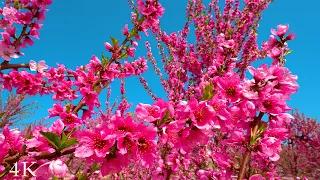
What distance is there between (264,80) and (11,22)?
2.94 meters

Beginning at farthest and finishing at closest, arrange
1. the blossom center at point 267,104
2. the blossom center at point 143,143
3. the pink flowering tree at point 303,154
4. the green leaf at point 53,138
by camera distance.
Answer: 1. the pink flowering tree at point 303,154
2. the blossom center at point 267,104
3. the blossom center at point 143,143
4. the green leaf at point 53,138

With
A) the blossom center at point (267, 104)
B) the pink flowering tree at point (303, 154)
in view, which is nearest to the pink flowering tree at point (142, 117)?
the blossom center at point (267, 104)

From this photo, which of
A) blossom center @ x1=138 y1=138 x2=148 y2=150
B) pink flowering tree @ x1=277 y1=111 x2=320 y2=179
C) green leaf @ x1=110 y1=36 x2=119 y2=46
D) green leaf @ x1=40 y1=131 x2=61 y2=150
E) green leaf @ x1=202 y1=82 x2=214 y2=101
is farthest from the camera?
pink flowering tree @ x1=277 y1=111 x2=320 y2=179

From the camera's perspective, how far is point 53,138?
47.3 inches

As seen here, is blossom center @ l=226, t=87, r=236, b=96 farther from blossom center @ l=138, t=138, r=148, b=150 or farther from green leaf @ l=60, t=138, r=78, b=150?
green leaf @ l=60, t=138, r=78, b=150

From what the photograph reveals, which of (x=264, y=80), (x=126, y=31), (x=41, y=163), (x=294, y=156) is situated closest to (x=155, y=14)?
(x=126, y=31)

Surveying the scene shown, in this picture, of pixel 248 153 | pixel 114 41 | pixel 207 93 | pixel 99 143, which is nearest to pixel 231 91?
pixel 207 93

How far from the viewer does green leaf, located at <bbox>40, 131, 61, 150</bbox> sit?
3.88ft

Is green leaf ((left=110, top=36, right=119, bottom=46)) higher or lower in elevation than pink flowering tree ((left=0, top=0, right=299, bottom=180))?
higher

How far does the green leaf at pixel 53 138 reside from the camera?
1.18 meters

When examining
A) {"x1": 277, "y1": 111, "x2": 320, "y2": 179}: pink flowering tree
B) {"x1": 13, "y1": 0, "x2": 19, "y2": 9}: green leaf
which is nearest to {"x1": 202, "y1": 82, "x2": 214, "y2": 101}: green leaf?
{"x1": 13, "y1": 0, "x2": 19, "y2": 9}: green leaf

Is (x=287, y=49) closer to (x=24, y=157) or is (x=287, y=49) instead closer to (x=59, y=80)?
(x=24, y=157)

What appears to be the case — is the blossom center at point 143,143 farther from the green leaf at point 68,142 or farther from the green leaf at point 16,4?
the green leaf at point 16,4

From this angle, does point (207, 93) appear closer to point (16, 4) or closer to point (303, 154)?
point (16, 4)
